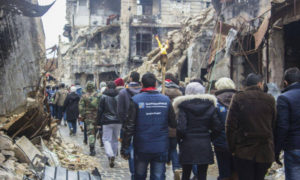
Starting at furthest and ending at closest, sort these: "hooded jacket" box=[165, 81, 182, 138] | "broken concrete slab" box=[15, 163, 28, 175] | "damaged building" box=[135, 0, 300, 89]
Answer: "damaged building" box=[135, 0, 300, 89], "hooded jacket" box=[165, 81, 182, 138], "broken concrete slab" box=[15, 163, 28, 175]

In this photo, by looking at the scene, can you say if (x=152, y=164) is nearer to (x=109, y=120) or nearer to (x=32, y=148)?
(x=32, y=148)

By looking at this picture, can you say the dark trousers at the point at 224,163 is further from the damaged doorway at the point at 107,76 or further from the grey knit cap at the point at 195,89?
the damaged doorway at the point at 107,76

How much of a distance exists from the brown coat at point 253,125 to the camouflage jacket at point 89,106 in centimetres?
511

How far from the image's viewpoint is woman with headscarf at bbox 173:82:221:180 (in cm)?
459

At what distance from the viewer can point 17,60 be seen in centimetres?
682

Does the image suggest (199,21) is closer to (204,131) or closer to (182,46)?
(182,46)

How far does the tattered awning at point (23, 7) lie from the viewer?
577 centimetres

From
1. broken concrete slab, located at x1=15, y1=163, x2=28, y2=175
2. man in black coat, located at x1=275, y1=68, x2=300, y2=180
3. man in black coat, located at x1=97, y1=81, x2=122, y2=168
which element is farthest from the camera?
man in black coat, located at x1=97, y1=81, x2=122, y2=168

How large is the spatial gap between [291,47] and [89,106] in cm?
586

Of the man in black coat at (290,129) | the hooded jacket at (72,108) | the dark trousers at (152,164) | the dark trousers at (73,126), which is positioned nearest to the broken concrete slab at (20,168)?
the dark trousers at (152,164)

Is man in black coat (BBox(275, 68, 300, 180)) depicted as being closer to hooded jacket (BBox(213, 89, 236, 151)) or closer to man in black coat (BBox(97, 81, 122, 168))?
hooded jacket (BBox(213, 89, 236, 151))

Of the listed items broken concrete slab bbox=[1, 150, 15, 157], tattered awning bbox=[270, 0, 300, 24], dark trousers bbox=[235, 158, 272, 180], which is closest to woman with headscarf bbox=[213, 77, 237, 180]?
dark trousers bbox=[235, 158, 272, 180]

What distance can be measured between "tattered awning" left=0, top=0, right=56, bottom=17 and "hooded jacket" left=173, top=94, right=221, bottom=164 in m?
3.31

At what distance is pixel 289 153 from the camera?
3992 millimetres
